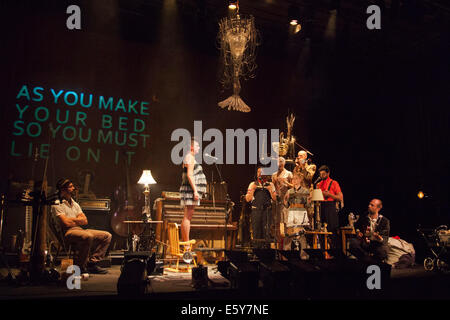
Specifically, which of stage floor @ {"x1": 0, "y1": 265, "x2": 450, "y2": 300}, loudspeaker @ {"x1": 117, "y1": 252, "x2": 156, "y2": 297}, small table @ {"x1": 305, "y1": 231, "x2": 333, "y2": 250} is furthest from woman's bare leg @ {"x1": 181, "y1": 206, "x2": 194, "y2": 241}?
loudspeaker @ {"x1": 117, "y1": 252, "x2": 156, "y2": 297}

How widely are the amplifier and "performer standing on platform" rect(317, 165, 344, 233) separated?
4.18 m

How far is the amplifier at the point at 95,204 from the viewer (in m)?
7.62

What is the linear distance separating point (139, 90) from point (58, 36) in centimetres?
205

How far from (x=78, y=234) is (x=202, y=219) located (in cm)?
303

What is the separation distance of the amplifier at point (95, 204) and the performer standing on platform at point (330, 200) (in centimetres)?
418

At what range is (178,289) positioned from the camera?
4348 millimetres

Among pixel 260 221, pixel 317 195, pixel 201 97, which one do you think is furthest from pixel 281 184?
pixel 201 97

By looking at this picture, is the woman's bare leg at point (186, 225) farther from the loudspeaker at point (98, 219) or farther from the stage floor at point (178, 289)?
the loudspeaker at point (98, 219)

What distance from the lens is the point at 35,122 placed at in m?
8.32

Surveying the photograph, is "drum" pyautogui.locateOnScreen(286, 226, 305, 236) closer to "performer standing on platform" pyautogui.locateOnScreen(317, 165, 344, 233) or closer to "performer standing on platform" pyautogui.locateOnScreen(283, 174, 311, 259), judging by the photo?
"performer standing on platform" pyautogui.locateOnScreen(283, 174, 311, 259)

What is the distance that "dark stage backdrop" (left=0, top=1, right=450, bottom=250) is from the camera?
27.5 feet

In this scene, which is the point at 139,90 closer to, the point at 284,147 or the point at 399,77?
the point at 284,147
